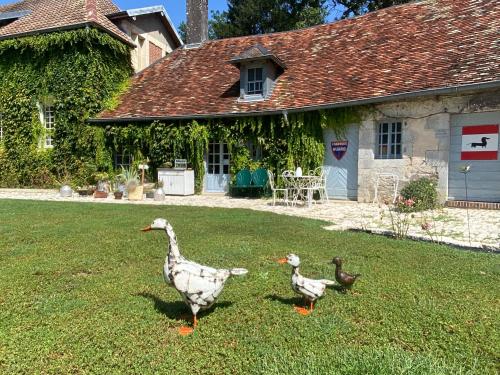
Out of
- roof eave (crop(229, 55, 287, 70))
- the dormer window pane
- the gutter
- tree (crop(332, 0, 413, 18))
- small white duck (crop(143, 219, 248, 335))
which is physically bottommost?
small white duck (crop(143, 219, 248, 335))

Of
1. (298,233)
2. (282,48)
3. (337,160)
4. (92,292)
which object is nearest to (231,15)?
(282,48)

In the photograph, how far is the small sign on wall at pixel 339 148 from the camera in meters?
11.5

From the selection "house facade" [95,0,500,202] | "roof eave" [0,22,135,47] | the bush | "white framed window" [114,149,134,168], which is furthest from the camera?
"white framed window" [114,149,134,168]

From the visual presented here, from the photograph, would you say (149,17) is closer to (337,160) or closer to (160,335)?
(337,160)

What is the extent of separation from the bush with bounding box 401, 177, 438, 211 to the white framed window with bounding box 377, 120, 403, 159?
1.04 metres

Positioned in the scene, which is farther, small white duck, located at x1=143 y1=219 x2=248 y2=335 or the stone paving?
the stone paving

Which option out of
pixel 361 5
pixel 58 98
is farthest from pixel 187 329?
pixel 361 5

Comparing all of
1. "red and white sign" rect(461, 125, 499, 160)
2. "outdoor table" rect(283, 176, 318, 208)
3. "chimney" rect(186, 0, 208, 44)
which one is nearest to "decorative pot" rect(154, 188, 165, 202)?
"outdoor table" rect(283, 176, 318, 208)

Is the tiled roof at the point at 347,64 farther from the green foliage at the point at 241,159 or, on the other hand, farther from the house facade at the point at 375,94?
the green foliage at the point at 241,159

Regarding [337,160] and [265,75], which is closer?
[337,160]

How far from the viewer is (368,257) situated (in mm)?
4941

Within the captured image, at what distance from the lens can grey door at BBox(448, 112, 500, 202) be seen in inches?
373

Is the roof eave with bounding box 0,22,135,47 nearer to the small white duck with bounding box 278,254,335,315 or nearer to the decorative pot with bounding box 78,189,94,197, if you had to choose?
the decorative pot with bounding box 78,189,94,197

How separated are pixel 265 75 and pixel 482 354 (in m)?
11.4
